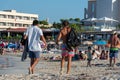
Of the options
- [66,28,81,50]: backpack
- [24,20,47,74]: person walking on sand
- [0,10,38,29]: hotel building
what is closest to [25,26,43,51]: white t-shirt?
[24,20,47,74]: person walking on sand

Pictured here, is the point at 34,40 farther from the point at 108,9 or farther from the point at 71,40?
the point at 108,9

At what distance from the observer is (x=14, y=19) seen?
99.1 m

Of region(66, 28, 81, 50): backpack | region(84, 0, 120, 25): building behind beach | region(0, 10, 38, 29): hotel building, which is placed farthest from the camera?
region(0, 10, 38, 29): hotel building

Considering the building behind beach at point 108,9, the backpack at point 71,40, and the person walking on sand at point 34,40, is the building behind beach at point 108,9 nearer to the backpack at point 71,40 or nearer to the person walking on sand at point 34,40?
the backpack at point 71,40

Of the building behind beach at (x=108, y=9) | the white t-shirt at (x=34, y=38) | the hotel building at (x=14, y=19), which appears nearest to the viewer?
the white t-shirt at (x=34, y=38)

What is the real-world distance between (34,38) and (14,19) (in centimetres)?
8998

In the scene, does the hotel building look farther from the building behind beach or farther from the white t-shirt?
the white t-shirt

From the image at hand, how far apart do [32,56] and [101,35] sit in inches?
2314

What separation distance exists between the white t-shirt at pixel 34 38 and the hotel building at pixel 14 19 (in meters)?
85.8

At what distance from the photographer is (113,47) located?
14344 mm

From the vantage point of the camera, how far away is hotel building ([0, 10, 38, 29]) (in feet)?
320

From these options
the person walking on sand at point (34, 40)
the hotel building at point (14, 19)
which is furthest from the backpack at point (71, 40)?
the hotel building at point (14, 19)

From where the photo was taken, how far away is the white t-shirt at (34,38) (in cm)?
975

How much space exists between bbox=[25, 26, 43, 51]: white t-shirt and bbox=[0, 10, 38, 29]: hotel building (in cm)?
8583
